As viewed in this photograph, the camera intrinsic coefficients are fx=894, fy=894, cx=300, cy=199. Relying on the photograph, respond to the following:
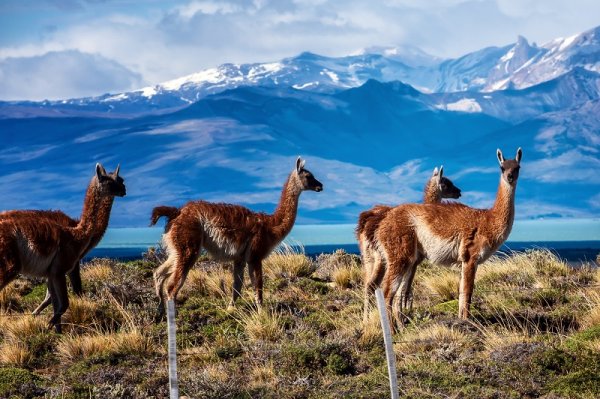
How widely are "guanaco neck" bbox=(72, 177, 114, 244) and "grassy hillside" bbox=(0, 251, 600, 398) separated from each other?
1067 mm

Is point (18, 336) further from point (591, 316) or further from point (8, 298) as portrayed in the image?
point (591, 316)

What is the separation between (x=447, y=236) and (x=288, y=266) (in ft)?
18.2

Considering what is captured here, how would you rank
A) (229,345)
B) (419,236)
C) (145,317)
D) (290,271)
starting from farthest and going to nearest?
(290,271)
(145,317)
(419,236)
(229,345)

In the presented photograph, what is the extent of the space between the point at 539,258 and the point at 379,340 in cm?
702

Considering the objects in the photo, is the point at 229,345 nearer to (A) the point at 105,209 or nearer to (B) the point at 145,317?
(B) the point at 145,317

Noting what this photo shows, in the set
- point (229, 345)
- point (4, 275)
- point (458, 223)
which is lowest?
point (229, 345)

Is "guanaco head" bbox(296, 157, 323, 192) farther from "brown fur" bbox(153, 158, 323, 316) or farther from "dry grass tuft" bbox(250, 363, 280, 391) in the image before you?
"dry grass tuft" bbox(250, 363, 280, 391)

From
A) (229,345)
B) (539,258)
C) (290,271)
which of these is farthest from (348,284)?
(229,345)

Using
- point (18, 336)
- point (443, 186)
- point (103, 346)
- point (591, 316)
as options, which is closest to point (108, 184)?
point (18, 336)

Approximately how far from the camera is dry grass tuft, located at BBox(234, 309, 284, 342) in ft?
36.2

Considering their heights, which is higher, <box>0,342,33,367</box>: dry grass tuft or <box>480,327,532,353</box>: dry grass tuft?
<box>480,327,532,353</box>: dry grass tuft

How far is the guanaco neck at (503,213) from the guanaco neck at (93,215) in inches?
205

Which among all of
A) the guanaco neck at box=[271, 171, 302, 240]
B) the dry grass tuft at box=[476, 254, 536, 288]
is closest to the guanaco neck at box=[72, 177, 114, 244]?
the guanaco neck at box=[271, 171, 302, 240]

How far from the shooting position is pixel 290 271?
1633cm
